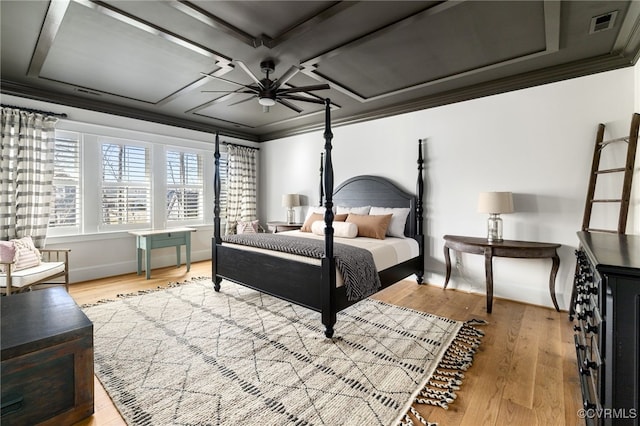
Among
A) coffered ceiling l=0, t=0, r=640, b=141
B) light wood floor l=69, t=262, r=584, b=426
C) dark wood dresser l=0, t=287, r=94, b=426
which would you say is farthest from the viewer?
coffered ceiling l=0, t=0, r=640, b=141

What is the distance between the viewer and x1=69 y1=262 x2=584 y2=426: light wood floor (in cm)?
160

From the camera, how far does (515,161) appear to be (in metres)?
3.39

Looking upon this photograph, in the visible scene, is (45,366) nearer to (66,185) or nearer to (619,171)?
(66,185)

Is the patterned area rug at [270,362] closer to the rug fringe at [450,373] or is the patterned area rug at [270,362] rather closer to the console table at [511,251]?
the rug fringe at [450,373]

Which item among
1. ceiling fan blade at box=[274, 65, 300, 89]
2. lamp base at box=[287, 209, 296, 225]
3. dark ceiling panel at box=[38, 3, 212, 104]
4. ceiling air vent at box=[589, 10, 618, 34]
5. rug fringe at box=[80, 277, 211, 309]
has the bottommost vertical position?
rug fringe at box=[80, 277, 211, 309]

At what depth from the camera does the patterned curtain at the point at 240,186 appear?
5.92m

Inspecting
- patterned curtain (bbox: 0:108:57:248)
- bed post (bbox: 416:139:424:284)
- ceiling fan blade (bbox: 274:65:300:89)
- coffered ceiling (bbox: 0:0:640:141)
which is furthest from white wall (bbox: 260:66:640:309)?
patterned curtain (bbox: 0:108:57:248)

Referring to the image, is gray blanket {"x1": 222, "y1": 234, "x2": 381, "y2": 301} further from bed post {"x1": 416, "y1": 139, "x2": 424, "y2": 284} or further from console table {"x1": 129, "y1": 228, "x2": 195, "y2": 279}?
console table {"x1": 129, "y1": 228, "x2": 195, "y2": 279}

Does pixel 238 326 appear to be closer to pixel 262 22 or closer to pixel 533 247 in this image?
pixel 262 22

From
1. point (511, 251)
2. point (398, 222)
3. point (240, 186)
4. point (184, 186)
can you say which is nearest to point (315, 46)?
point (398, 222)

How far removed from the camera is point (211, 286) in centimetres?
394

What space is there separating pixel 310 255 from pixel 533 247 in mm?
2266

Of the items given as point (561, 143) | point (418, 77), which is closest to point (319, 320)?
point (418, 77)

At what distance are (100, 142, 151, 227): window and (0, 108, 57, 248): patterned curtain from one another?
682mm
